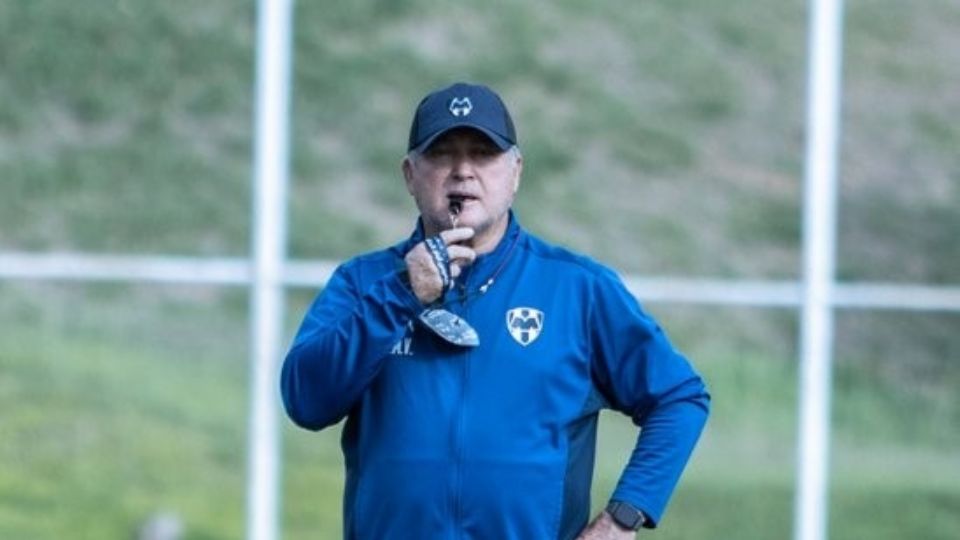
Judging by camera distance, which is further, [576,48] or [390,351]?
[576,48]

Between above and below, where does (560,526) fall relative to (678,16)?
below

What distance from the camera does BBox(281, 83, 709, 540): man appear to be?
4.09 metres

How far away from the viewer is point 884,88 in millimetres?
7918

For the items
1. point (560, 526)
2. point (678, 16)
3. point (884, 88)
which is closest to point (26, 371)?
point (678, 16)

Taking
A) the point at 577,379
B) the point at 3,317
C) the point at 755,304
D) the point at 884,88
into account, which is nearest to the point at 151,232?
the point at 3,317

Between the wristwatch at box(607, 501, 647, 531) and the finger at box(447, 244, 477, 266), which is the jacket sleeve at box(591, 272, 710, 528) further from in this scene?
the finger at box(447, 244, 477, 266)

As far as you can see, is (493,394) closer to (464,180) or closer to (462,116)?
(464,180)

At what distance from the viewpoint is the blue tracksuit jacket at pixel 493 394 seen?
4105mm

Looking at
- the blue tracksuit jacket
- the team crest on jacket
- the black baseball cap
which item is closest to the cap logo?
the black baseball cap

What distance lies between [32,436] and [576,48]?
7.08 feet

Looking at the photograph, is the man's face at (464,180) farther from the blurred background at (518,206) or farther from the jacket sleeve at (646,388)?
the blurred background at (518,206)

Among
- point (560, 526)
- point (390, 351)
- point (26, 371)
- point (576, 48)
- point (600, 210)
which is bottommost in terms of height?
point (560, 526)

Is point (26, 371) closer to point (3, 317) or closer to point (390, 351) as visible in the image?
point (3, 317)

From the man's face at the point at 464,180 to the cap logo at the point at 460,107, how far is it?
0.10ft
